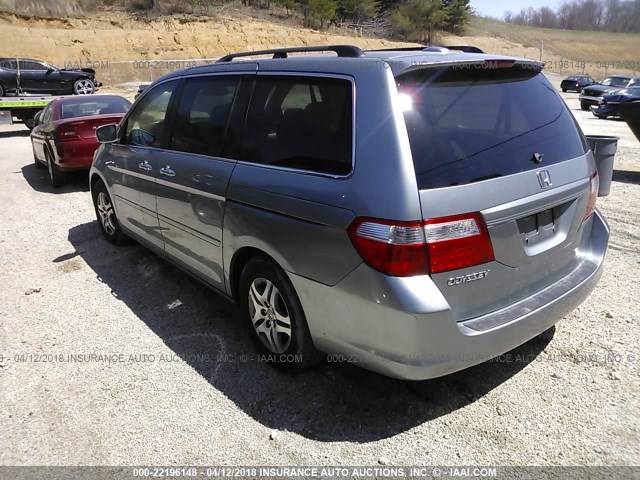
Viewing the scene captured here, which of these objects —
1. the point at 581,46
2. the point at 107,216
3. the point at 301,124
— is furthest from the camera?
the point at 581,46

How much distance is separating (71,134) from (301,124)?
6.56 meters

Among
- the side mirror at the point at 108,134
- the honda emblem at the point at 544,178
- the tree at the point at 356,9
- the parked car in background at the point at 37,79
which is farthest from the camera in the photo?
the tree at the point at 356,9

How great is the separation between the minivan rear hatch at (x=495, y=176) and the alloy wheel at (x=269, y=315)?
107 centimetres

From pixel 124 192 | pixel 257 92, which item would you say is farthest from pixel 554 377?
pixel 124 192

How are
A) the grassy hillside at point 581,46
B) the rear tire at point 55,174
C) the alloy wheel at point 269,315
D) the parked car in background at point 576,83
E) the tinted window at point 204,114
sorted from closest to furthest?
1. the alloy wheel at point 269,315
2. the tinted window at point 204,114
3. the rear tire at point 55,174
4. the parked car in background at point 576,83
5. the grassy hillside at point 581,46

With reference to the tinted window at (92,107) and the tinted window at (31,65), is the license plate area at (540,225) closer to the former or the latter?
the tinted window at (92,107)

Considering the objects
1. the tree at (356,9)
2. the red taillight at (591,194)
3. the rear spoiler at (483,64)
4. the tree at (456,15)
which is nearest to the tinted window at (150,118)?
the rear spoiler at (483,64)

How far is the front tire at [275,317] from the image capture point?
9.30 ft

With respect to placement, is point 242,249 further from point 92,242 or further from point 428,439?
point 92,242

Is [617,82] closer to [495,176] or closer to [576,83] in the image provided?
[576,83]

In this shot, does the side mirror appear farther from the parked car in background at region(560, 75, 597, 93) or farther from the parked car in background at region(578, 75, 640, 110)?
the parked car in background at region(560, 75, 597, 93)

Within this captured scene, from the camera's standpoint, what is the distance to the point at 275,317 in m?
3.03

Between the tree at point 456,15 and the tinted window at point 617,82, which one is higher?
the tree at point 456,15

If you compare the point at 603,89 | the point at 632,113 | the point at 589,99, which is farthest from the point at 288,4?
the point at 632,113
